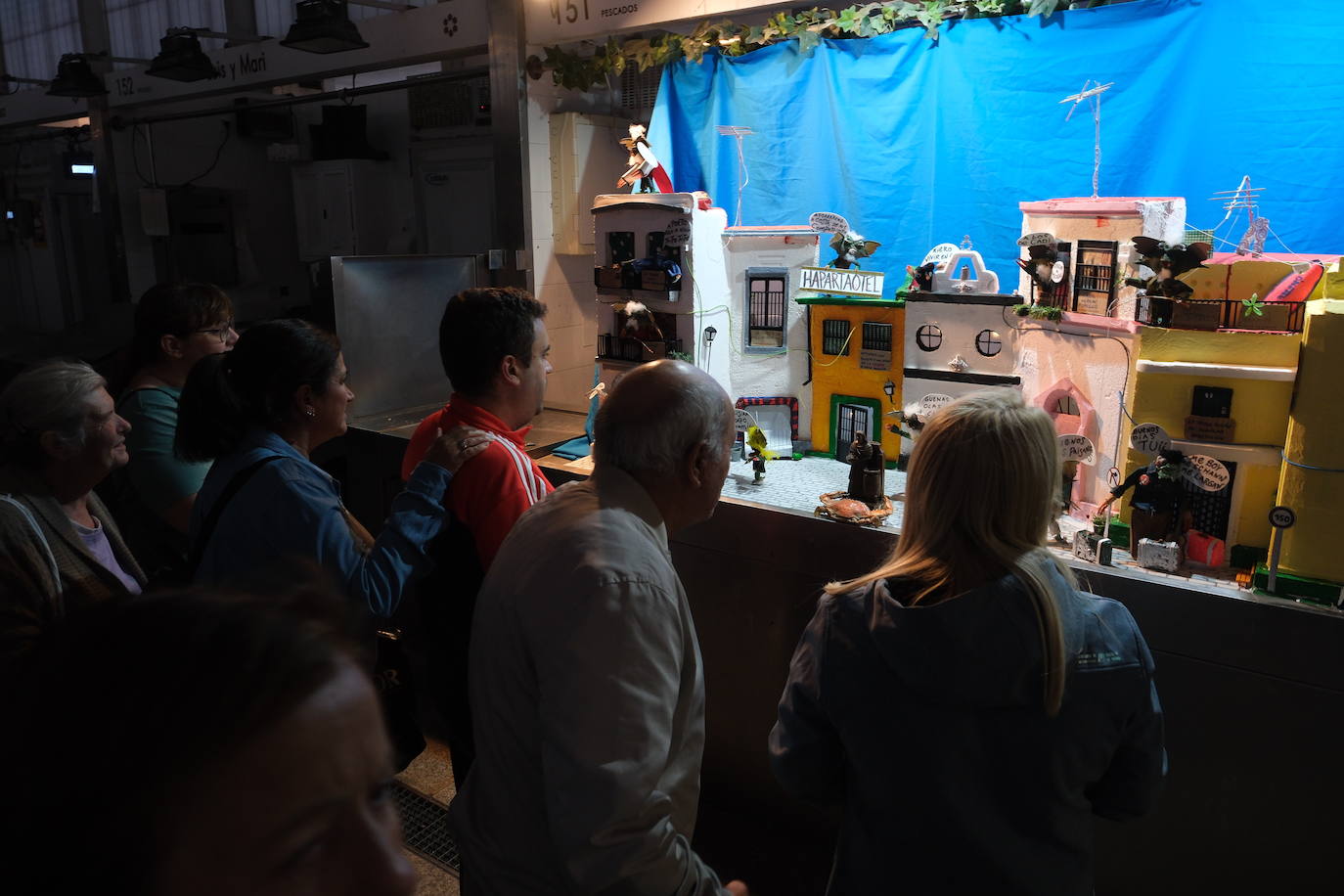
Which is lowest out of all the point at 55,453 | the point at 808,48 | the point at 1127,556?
the point at 1127,556

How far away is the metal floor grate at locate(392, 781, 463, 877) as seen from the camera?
2.85 m

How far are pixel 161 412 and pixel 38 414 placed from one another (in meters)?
0.63

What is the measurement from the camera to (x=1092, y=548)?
237 cm

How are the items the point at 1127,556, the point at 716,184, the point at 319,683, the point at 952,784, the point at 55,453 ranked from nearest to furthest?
the point at 319,683 < the point at 952,784 < the point at 55,453 < the point at 1127,556 < the point at 716,184

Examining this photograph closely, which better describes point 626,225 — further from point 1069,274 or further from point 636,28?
point 1069,274

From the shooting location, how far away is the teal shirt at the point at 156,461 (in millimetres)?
2428

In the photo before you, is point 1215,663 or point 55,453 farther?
point 1215,663

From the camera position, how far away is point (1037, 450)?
141cm

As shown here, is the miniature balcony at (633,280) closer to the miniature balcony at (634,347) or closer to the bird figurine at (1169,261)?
the miniature balcony at (634,347)

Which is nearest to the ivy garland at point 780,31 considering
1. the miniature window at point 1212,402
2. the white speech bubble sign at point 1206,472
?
the miniature window at point 1212,402

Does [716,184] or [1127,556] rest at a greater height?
[716,184]

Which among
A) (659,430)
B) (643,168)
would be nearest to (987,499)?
(659,430)

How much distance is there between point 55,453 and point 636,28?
2.69 metres

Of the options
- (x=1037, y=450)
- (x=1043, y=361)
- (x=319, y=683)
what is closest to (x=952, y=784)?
(x=1037, y=450)
